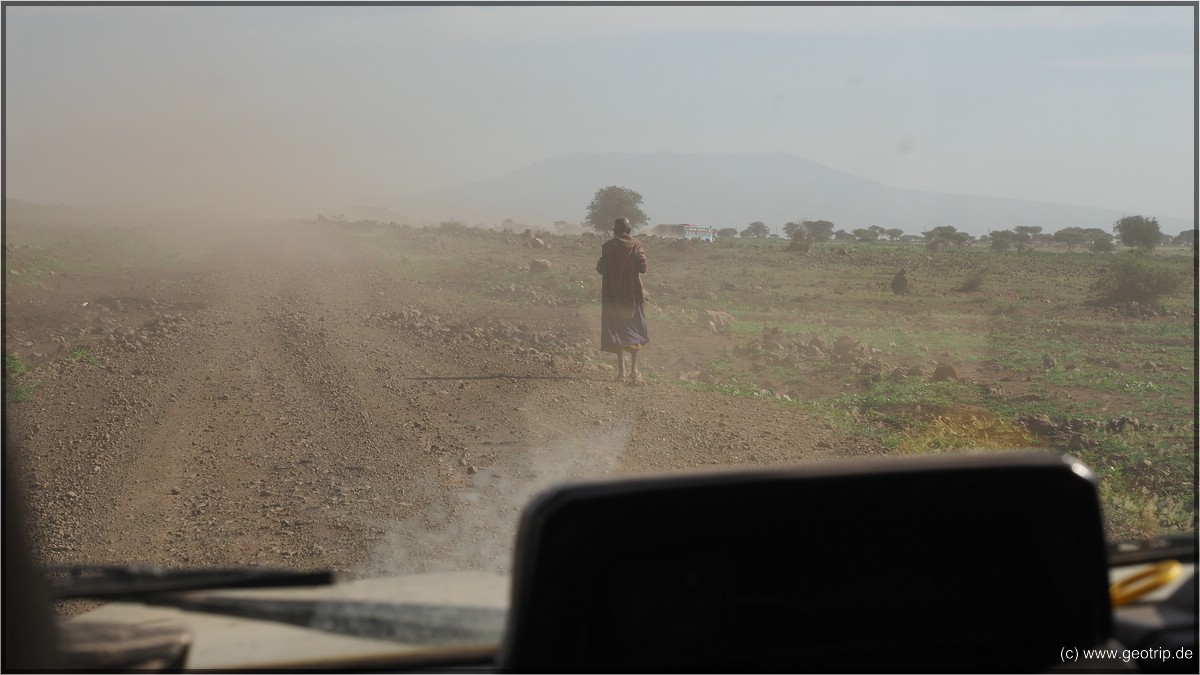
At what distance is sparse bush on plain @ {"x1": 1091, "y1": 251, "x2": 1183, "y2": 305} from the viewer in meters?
18.8

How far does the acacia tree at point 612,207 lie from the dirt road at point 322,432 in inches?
927

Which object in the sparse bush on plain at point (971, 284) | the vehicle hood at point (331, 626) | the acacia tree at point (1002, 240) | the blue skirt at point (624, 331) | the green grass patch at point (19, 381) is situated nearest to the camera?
the vehicle hood at point (331, 626)

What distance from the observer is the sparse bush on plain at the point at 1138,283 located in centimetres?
1877

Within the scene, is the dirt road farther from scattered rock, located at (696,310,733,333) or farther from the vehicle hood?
scattered rock, located at (696,310,733,333)

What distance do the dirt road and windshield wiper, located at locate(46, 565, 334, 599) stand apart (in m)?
0.32

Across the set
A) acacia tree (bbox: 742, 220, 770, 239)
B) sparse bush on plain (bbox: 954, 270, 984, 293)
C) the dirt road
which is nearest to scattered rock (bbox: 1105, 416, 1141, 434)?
the dirt road

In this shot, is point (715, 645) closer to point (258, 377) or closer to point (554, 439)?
point (554, 439)

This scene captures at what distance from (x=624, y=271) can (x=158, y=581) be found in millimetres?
9532

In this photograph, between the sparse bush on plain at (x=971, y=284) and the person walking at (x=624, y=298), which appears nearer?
the person walking at (x=624, y=298)

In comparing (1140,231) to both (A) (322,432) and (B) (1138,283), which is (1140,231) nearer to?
(B) (1138,283)

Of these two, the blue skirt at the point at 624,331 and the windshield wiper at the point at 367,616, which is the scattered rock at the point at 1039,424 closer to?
the blue skirt at the point at 624,331

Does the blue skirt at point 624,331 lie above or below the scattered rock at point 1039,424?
above

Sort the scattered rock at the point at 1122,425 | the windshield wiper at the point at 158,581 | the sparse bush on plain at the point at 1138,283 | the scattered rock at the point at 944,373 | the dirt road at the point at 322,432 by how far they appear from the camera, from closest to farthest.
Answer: the windshield wiper at the point at 158,581, the dirt road at the point at 322,432, the scattered rock at the point at 1122,425, the scattered rock at the point at 944,373, the sparse bush on plain at the point at 1138,283

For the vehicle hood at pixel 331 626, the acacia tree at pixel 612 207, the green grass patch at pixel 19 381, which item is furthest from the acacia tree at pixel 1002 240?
the vehicle hood at pixel 331 626
